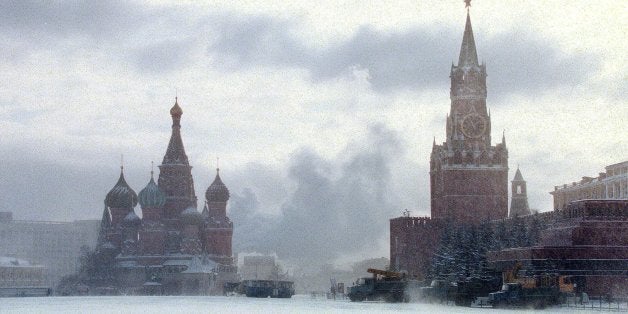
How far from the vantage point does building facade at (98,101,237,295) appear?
136875 millimetres

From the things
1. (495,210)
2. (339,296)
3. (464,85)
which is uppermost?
(464,85)

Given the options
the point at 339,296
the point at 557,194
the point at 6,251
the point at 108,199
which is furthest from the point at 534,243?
the point at 6,251

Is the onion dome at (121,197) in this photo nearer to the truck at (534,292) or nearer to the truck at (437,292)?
the truck at (437,292)

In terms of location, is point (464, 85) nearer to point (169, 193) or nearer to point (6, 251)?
point (169, 193)

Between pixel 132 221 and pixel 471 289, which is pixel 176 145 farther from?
pixel 471 289

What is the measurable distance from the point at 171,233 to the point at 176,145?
1335cm

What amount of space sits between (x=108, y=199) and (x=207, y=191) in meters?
14.3

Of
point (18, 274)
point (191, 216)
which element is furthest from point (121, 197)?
point (18, 274)

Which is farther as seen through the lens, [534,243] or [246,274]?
[246,274]

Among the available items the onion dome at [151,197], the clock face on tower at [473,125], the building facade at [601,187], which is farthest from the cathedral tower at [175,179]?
the building facade at [601,187]

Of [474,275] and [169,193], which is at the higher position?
[169,193]

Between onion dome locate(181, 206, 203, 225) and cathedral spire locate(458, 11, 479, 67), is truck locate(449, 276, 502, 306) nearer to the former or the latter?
cathedral spire locate(458, 11, 479, 67)

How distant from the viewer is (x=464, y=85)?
415 ft

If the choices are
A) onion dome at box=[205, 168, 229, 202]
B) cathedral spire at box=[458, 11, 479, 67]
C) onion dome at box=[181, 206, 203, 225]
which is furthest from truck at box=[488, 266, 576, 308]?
onion dome at box=[205, 168, 229, 202]
